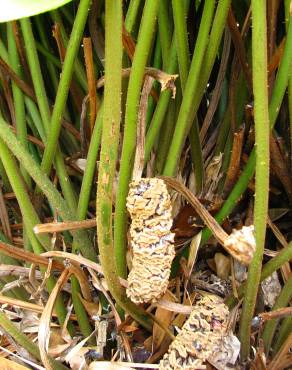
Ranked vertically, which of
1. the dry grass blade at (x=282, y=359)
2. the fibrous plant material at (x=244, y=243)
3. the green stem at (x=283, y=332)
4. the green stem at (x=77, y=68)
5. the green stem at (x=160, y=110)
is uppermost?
the green stem at (x=77, y=68)

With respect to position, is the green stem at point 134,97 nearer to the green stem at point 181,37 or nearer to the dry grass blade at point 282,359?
the green stem at point 181,37

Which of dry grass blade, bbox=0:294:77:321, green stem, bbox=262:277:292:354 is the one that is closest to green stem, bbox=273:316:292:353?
green stem, bbox=262:277:292:354

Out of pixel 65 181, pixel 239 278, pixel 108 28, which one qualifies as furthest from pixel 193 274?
pixel 108 28

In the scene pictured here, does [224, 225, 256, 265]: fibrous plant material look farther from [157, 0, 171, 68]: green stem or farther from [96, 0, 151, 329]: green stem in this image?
[157, 0, 171, 68]: green stem

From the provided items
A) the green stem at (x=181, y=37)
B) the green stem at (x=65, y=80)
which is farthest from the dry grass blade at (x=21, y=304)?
the green stem at (x=181, y=37)

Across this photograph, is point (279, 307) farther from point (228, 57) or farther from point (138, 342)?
point (228, 57)

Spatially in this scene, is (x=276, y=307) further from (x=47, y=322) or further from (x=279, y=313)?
(x=47, y=322)

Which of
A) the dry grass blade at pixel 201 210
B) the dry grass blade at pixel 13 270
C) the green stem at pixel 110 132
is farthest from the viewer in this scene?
the dry grass blade at pixel 13 270
